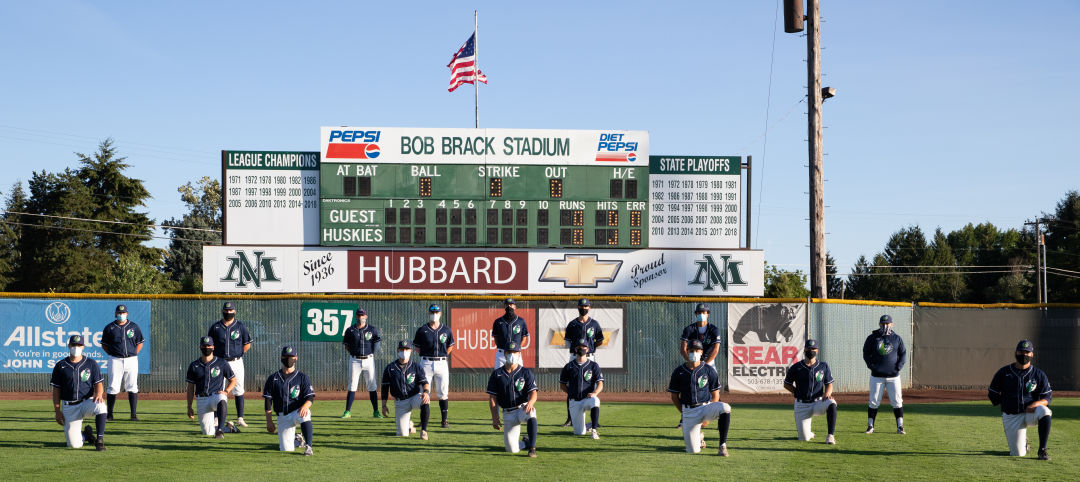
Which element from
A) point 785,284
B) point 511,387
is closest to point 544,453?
point 511,387

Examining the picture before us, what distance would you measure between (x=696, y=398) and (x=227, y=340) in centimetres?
823

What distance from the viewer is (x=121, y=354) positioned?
1627 centimetres

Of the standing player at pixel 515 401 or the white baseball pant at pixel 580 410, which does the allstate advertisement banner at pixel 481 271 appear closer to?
the white baseball pant at pixel 580 410

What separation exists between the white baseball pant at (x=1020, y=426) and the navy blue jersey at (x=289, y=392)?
9.47 metres

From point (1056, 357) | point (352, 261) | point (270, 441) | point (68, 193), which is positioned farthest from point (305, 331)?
point (68, 193)

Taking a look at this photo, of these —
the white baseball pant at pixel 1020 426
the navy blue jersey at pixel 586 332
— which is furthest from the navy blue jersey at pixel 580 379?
the white baseball pant at pixel 1020 426

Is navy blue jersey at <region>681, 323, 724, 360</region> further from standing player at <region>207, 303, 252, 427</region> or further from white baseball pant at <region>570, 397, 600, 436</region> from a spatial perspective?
standing player at <region>207, 303, 252, 427</region>

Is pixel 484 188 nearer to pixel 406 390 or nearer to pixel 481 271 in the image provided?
pixel 481 271

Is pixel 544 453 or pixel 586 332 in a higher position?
pixel 586 332

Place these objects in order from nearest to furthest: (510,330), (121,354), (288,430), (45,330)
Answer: (288,430) < (510,330) < (121,354) < (45,330)

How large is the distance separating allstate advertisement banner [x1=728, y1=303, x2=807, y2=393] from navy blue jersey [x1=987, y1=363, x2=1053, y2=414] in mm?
10412

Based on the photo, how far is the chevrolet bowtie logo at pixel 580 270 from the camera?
85.9 ft

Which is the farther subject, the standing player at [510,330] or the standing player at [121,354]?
the standing player at [121,354]

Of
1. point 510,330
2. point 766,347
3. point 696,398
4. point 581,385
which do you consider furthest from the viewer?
point 766,347
